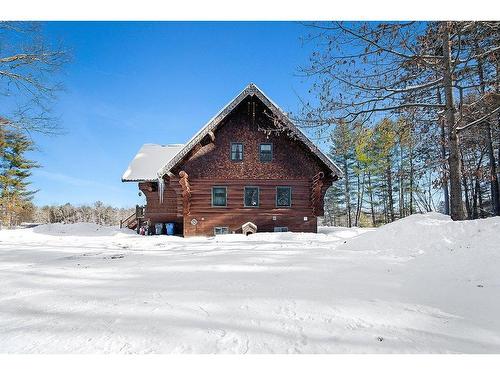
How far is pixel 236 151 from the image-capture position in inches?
575

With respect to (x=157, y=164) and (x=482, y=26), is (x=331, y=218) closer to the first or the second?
(x=157, y=164)

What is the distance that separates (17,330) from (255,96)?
13.6 metres

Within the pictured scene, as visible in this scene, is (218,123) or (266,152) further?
(266,152)

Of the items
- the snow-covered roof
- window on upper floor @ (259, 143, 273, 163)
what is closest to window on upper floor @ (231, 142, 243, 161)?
window on upper floor @ (259, 143, 273, 163)

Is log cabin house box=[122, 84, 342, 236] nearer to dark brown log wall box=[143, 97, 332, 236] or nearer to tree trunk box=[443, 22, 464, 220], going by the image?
dark brown log wall box=[143, 97, 332, 236]

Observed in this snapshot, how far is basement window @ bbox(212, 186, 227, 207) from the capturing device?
14.5 m

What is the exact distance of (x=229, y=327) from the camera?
1821mm

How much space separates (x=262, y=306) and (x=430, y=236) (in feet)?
16.7

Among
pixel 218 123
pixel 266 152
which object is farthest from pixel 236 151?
pixel 218 123

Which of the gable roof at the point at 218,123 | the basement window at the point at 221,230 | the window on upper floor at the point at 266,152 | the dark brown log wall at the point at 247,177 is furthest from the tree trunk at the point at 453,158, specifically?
the basement window at the point at 221,230

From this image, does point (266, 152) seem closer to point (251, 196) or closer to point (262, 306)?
point (251, 196)

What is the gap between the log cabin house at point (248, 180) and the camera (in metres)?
14.3

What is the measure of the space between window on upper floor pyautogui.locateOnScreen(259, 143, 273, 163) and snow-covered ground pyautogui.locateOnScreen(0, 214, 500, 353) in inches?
421

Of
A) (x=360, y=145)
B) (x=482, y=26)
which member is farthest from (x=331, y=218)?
(x=482, y=26)
